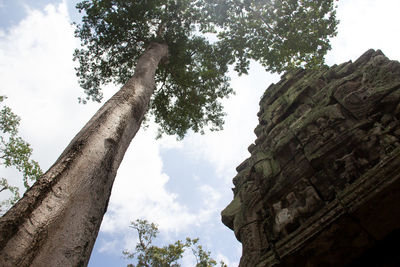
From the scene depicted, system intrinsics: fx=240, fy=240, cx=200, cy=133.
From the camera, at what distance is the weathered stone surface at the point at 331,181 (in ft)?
14.1

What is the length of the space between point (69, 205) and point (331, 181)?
5.32 m

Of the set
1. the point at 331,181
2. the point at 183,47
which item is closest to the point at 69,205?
the point at 331,181

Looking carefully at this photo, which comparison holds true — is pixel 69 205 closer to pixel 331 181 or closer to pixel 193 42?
pixel 331 181

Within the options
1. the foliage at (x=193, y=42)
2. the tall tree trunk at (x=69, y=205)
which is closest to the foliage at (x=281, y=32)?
the foliage at (x=193, y=42)

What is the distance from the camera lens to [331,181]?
5.35 m

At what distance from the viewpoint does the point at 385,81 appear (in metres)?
5.89

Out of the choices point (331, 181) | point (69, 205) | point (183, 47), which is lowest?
point (69, 205)

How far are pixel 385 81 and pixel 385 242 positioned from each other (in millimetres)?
3770

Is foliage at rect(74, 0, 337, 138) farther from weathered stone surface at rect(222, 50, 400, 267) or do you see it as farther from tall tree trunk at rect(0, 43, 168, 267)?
tall tree trunk at rect(0, 43, 168, 267)

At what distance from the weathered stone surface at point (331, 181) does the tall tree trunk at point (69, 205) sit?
4046 millimetres

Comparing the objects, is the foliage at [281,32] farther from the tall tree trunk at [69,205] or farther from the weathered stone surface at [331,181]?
the tall tree trunk at [69,205]

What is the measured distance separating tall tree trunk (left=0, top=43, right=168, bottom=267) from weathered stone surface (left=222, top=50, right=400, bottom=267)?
405cm

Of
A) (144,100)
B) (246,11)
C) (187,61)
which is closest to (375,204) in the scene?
(144,100)

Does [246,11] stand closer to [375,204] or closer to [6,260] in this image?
[375,204]
